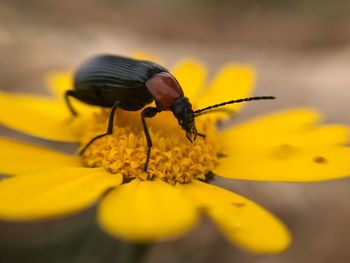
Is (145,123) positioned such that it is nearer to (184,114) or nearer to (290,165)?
(184,114)

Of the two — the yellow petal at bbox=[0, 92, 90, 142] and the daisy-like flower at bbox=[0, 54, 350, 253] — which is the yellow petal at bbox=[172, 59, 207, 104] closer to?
the daisy-like flower at bbox=[0, 54, 350, 253]

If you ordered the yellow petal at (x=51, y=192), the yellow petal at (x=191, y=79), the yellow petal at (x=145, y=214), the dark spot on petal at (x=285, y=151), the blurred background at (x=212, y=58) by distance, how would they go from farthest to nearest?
the blurred background at (x=212, y=58) < the yellow petal at (x=191, y=79) < the dark spot on petal at (x=285, y=151) < the yellow petal at (x=51, y=192) < the yellow petal at (x=145, y=214)

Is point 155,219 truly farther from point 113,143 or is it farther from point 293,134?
point 293,134

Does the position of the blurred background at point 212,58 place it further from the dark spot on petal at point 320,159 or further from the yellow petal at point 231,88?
the dark spot on petal at point 320,159

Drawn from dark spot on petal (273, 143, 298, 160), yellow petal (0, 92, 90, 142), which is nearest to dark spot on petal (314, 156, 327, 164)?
dark spot on petal (273, 143, 298, 160)

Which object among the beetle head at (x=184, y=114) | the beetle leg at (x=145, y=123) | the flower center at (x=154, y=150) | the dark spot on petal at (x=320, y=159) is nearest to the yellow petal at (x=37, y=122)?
the flower center at (x=154, y=150)
